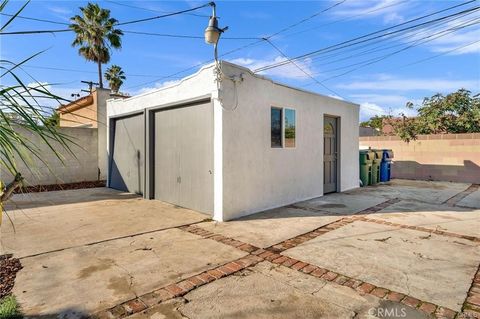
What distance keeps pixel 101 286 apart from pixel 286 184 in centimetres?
489

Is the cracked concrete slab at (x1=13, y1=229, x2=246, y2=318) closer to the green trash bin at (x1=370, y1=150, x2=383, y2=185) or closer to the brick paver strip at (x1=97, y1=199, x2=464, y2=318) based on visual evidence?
the brick paver strip at (x1=97, y1=199, x2=464, y2=318)

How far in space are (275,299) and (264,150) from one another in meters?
4.02

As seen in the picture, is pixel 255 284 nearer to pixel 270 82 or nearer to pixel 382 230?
pixel 382 230

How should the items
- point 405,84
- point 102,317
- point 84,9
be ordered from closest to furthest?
point 102,317
point 405,84
point 84,9

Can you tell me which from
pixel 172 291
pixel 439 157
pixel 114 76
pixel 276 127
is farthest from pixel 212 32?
pixel 114 76

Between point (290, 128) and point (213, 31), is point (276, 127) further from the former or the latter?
point (213, 31)

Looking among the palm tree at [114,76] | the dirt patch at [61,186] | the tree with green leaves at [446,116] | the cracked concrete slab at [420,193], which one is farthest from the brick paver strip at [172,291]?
the palm tree at [114,76]

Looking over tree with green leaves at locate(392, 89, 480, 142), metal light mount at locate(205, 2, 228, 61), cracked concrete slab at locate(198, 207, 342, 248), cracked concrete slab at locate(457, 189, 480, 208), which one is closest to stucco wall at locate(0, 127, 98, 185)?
metal light mount at locate(205, 2, 228, 61)

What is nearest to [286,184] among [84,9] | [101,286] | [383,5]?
[101,286]

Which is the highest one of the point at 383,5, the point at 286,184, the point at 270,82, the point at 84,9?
the point at 84,9

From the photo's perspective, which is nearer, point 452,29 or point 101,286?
point 101,286

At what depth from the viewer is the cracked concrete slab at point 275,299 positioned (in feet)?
8.10

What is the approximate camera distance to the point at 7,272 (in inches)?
129

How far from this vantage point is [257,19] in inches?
379
